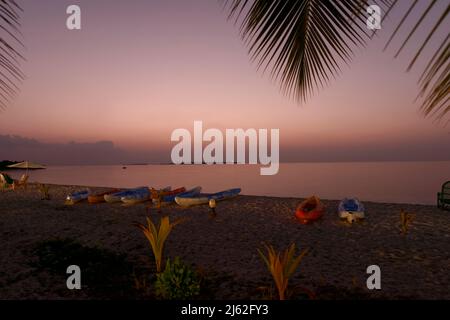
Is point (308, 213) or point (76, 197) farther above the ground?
point (76, 197)

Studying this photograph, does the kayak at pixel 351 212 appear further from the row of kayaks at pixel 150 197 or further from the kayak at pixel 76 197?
the kayak at pixel 76 197

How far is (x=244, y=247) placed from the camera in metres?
8.97

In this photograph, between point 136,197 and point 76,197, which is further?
point 76,197

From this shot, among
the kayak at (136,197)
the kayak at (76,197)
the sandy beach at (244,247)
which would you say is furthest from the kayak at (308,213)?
the kayak at (76,197)

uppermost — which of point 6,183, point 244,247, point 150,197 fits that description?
point 6,183

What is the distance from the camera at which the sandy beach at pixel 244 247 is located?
6.07m

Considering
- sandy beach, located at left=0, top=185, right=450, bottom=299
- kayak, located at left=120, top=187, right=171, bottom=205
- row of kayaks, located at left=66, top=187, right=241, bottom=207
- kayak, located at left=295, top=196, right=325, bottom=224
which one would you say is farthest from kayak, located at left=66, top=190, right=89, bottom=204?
kayak, located at left=295, top=196, right=325, bottom=224

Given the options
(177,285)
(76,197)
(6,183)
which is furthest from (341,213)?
(6,183)

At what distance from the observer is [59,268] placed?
24.0 feet

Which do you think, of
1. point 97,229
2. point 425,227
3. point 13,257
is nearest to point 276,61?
point 13,257

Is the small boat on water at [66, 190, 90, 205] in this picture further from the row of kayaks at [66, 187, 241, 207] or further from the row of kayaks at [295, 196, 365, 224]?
the row of kayaks at [295, 196, 365, 224]

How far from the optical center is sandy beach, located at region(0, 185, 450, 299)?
6.07 meters

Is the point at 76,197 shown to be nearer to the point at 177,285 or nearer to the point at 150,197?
the point at 150,197
